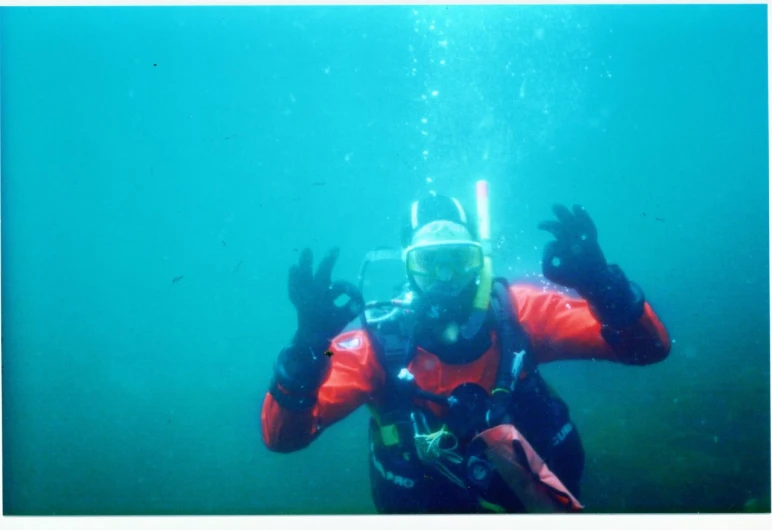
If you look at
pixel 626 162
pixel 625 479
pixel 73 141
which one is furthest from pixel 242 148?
pixel 626 162

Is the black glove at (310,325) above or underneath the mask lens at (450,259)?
underneath

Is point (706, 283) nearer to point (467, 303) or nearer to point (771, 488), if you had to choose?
point (771, 488)

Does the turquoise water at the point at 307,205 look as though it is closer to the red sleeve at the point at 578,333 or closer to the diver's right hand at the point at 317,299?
the red sleeve at the point at 578,333

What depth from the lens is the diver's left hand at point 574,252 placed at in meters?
2.48

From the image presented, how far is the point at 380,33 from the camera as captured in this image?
7.04 metres

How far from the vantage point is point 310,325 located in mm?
2518

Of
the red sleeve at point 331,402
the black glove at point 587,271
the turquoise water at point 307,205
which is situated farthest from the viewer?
the turquoise water at point 307,205

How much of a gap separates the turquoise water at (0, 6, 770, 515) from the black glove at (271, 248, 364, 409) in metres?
1.13

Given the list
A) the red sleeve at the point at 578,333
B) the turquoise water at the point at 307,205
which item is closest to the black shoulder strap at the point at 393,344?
the red sleeve at the point at 578,333

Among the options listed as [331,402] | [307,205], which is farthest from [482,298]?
[307,205]

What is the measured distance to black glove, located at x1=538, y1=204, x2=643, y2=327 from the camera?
243cm

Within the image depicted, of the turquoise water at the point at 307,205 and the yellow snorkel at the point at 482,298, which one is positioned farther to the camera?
the turquoise water at the point at 307,205

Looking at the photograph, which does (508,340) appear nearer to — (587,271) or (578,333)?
(578,333)

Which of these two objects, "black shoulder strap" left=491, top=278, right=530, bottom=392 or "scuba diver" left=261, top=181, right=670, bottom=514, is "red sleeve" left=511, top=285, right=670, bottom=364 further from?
"black shoulder strap" left=491, top=278, right=530, bottom=392
